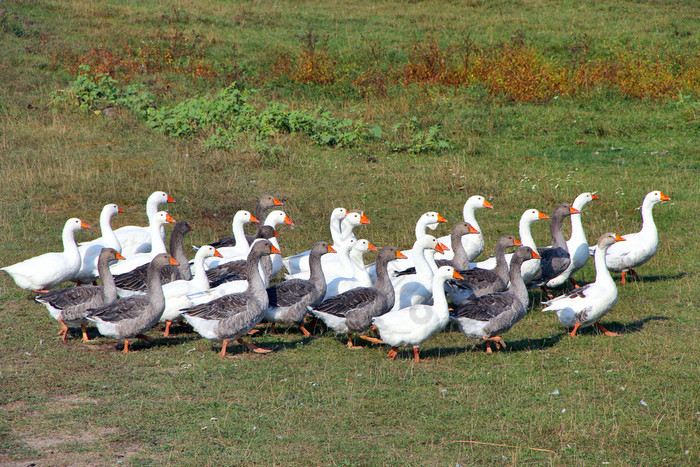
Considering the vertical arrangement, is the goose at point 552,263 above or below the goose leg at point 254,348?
above

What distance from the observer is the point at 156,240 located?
1092cm

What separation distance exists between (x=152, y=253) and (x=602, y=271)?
249 inches

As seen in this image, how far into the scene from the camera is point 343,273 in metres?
10.5

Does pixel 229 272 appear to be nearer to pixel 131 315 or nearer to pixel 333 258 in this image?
pixel 333 258

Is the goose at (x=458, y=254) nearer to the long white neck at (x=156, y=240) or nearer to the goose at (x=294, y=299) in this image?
the goose at (x=294, y=299)

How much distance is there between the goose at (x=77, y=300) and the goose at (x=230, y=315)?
1.10 meters

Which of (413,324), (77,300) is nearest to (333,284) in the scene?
(413,324)

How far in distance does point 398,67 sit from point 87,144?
11.0 m

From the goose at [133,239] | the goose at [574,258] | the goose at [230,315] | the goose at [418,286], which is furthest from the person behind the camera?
the goose at [133,239]

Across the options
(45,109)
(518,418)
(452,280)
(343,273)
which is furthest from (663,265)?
(45,109)

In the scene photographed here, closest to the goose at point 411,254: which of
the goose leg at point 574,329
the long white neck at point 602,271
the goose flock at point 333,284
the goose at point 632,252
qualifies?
the goose flock at point 333,284

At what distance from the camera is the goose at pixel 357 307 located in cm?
880

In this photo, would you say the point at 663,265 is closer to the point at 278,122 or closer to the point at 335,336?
the point at 335,336

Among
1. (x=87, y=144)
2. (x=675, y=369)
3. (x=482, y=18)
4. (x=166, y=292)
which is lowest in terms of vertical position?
(x=675, y=369)
